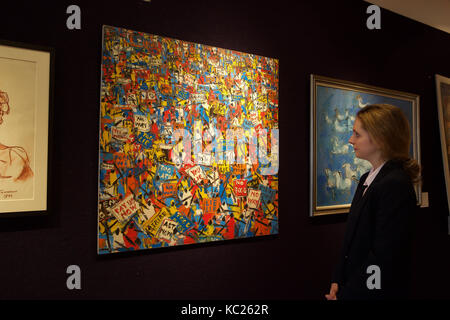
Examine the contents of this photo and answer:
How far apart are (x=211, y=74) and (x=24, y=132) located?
91 cm

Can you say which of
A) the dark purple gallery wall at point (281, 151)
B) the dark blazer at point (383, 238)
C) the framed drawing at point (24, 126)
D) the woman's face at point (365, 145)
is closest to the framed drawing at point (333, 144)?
the dark purple gallery wall at point (281, 151)

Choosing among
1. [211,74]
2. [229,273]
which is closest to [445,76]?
[211,74]

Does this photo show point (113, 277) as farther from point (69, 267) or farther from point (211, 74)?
point (211, 74)

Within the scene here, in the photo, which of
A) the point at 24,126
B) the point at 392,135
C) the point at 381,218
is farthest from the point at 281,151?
the point at 24,126

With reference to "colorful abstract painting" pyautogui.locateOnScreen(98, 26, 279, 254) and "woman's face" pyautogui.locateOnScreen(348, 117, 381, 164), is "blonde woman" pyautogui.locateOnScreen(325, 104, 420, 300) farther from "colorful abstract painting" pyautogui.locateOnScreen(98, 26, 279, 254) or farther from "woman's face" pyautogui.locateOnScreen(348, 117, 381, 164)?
"colorful abstract painting" pyautogui.locateOnScreen(98, 26, 279, 254)

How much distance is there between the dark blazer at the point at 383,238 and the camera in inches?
53.4

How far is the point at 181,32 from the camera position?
1806 mm

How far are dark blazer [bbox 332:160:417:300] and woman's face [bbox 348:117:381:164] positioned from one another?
8 centimetres

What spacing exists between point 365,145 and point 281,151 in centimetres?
64

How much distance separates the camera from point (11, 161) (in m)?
1.37

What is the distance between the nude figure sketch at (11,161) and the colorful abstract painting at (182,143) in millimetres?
286

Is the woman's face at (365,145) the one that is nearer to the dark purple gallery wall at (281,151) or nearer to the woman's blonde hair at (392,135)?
the woman's blonde hair at (392,135)

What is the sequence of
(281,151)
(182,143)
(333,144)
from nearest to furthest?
(182,143) < (281,151) < (333,144)

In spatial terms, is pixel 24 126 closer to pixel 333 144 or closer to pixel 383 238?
pixel 383 238
